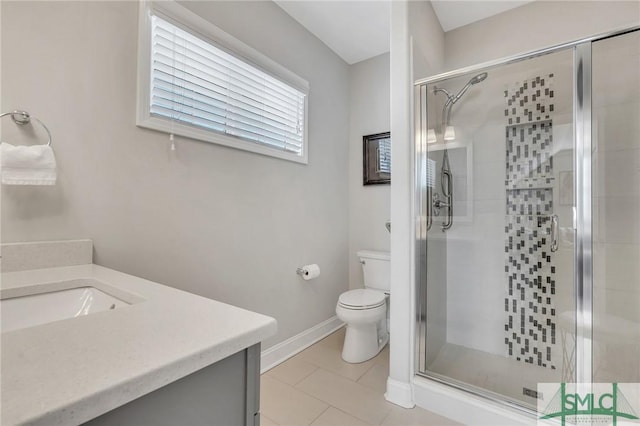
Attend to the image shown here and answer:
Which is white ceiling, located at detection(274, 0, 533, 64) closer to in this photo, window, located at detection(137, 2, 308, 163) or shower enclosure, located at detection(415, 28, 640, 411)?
window, located at detection(137, 2, 308, 163)

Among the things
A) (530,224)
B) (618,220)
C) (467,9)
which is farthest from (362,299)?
(467,9)

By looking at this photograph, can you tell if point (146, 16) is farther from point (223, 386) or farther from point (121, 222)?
point (223, 386)

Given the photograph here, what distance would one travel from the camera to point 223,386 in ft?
1.83

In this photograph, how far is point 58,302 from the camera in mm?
907

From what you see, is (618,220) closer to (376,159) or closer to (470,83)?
(470,83)

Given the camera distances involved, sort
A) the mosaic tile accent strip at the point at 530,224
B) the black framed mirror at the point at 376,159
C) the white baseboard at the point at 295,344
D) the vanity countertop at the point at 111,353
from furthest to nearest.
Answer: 1. the black framed mirror at the point at 376,159
2. the white baseboard at the point at 295,344
3. the mosaic tile accent strip at the point at 530,224
4. the vanity countertop at the point at 111,353

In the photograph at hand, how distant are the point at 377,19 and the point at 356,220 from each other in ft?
5.52

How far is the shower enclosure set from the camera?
4.99 feet

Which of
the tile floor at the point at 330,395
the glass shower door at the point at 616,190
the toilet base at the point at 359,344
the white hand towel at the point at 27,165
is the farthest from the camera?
the toilet base at the point at 359,344

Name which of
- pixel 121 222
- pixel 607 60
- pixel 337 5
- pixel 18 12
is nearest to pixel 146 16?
pixel 18 12

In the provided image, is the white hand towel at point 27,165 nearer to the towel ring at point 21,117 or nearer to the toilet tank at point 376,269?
the towel ring at point 21,117
